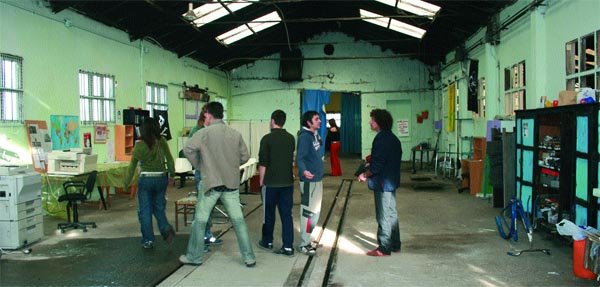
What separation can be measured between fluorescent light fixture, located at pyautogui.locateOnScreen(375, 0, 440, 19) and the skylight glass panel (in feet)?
10.7

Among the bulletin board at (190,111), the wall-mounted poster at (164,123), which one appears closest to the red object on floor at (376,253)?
the wall-mounted poster at (164,123)

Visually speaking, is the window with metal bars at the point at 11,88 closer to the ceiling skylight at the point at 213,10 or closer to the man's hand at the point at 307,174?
the ceiling skylight at the point at 213,10

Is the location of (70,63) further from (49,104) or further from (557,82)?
(557,82)

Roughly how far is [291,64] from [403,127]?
458cm

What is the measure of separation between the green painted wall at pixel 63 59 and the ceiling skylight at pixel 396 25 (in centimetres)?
559

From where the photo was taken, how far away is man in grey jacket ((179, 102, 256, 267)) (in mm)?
5043

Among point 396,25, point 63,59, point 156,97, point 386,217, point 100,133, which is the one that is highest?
point 396,25

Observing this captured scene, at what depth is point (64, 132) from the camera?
901 cm

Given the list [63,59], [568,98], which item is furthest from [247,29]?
[568,98]

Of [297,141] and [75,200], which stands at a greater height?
[297,141]

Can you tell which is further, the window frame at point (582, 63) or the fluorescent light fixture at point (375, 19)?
the fluorescent light fixture at point (375, 19)

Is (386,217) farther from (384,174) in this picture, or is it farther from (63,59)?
(63,59)

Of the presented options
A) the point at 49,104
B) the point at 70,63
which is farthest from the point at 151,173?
the point at 70,63

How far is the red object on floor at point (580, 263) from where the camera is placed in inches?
178
